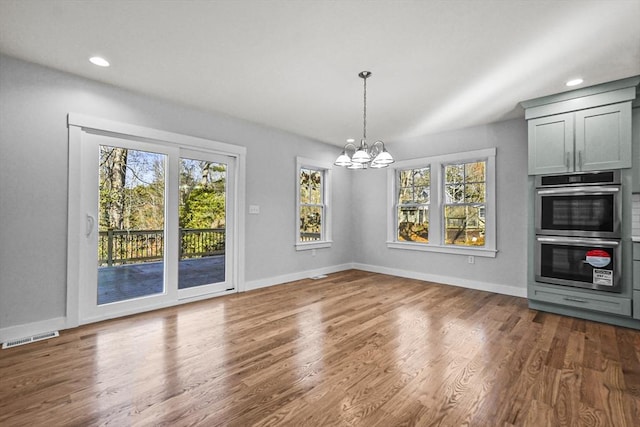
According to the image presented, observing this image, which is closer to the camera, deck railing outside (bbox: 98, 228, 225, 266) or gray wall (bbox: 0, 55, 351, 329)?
gray wall (bbox: 0, 55, 351, 329)

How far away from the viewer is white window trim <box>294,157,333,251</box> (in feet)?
17.6

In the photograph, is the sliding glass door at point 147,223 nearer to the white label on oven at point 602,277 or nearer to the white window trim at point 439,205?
the white window trim at point 439,205

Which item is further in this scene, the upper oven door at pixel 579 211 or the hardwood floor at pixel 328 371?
the upper oven door at pixel 579 211

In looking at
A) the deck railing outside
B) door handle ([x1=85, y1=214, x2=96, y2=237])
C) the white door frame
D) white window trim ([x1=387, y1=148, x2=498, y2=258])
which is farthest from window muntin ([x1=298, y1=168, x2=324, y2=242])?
door handle ([x1=85, y1=214, x2=96, y2=237])

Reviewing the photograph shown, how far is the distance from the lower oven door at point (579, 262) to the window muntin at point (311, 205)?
139 inches

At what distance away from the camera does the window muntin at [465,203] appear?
4.83 metres

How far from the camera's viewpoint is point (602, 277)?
10.8ft

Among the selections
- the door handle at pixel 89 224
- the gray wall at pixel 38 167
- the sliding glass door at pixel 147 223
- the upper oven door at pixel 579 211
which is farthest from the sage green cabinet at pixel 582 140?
the door handle at pixel 89 224

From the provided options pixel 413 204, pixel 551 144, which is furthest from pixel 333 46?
pixel 413 204

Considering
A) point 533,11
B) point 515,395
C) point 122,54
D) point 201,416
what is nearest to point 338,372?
point 201,416

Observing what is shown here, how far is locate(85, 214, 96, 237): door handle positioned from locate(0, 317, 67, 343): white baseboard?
88 cm

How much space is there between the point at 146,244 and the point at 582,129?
5266 mm

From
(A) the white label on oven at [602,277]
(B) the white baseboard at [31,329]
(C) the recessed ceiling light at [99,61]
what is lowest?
(B) the white baseboard at [31,329]

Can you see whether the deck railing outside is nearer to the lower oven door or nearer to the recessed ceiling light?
the recessed ceiling light
